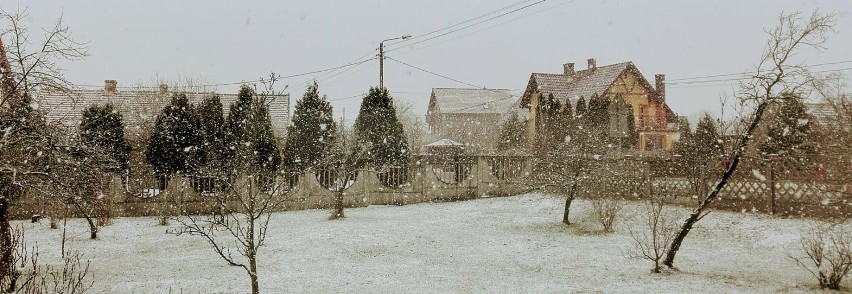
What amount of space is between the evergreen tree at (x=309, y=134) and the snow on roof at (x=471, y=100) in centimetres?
3425

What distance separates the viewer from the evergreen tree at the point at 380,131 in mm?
19547

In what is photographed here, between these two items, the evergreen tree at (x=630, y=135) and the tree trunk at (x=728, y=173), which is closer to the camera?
the tree trunk at (x=728, y=173)

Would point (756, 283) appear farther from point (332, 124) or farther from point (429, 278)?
point (332, 124)

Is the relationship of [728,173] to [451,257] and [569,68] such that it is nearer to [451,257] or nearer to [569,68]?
[451,257]

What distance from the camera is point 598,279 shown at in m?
7.77

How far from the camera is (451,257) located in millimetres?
9367

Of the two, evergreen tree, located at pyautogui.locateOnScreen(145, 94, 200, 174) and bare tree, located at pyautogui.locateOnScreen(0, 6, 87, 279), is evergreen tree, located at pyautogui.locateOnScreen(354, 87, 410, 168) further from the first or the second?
bare tree, located at pyautogui.locateOnScreen(0, 6, 87, 279)

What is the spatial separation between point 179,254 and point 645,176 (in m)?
12.9

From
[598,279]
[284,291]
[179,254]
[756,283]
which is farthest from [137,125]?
[756,283]

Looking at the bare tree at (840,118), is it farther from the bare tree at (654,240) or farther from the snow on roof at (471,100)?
the snow on roof at (471,100)

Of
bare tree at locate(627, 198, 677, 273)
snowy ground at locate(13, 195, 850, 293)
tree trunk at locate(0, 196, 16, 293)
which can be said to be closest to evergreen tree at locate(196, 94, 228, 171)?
snowy ground at locate(13, 195, 850, 293)

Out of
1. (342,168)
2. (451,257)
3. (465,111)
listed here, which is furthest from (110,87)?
(465,111)

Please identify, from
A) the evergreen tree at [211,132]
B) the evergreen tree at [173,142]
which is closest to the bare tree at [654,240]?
the evergreen tree at [211,132]

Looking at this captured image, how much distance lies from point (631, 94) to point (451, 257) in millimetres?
31656
